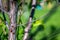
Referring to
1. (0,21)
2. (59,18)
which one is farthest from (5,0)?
(59,18)

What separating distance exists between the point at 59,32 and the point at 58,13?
1.52m

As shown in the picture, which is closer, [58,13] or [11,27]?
[11,27]

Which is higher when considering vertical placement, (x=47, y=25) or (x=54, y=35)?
(x=47, y=25)

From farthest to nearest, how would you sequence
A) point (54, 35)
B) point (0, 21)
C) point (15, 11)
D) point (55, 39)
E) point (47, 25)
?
point (47, 25), point (54, 35), point (55, 39), point (0, 21), point (15, 11)

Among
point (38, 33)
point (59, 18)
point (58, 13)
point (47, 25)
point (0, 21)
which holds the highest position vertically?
point (58, 13)

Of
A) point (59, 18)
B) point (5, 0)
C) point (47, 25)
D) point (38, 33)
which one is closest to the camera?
point (5, 0)

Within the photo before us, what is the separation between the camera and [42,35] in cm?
246

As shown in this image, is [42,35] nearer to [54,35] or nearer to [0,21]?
[54,35]

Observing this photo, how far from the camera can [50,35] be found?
2393mm

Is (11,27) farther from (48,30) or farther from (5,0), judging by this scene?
(48,30)

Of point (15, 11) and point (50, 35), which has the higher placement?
point (50, 35)

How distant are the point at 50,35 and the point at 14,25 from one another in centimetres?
123

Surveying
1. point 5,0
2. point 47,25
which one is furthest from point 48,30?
point 5,0

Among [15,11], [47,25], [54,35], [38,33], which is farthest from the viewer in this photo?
[47,25]
